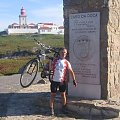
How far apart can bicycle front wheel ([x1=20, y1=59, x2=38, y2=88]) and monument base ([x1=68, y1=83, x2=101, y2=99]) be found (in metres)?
2.29

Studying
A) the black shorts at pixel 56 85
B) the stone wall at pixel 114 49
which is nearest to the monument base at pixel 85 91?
the stone wall at pixel 114 49

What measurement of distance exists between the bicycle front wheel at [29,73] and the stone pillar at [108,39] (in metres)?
2.68

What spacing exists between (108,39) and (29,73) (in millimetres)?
3708

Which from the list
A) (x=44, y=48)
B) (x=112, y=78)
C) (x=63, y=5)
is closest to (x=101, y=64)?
(x=112, y=78)

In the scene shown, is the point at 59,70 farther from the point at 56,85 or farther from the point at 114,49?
the point at 114,49

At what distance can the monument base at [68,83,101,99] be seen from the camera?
30.1 ft

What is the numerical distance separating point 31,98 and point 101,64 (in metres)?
2.39

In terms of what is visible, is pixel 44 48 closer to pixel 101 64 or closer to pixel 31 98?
pixel 31 98

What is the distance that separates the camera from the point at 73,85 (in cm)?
959

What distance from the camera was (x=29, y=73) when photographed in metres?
12.0

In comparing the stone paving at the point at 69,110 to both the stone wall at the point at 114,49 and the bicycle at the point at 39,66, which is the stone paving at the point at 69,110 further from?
the bicycle at the point at 39,66

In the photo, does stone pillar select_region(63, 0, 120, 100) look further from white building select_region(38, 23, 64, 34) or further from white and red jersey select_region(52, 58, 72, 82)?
white building select_region(38, 23, 64, 34)

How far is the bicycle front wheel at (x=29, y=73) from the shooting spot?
38.5 feet

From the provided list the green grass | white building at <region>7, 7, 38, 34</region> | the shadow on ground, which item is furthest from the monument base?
white building at <region>7, 7, 38, 34</region>
